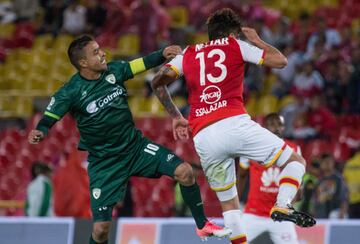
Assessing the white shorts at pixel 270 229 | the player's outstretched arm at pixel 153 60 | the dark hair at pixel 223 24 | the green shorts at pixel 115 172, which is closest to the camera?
the dark hair at pixel 223 24

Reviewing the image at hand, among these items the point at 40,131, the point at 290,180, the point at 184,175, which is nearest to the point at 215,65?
the point at 184,175

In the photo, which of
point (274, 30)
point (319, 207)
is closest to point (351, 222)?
point (319, 207)

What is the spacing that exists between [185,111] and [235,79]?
7.64 m

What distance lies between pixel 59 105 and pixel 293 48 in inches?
345

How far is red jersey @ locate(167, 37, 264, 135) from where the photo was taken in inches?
409

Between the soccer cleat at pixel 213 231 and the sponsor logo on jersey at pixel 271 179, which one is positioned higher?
the sponsor logo on jersey at pixel 271 179

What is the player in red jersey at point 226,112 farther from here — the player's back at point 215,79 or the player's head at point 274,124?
the player's head at point 274,124

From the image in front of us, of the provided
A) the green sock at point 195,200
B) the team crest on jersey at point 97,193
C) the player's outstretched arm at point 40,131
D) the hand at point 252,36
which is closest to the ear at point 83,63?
the player's outstretched arm at point 40,131

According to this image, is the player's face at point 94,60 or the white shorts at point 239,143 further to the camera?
the player's face at point 94,60

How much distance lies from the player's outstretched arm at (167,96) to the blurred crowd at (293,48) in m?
3.58

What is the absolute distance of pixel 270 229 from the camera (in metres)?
12.4

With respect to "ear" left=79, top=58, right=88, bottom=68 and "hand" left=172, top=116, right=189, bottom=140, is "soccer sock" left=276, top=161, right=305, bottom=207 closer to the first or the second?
"hand" left=172, top=116, right=189, bottom=140

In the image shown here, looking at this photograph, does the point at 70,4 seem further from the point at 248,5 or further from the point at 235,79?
the point at 235,79

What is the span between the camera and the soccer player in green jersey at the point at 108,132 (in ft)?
35.7
